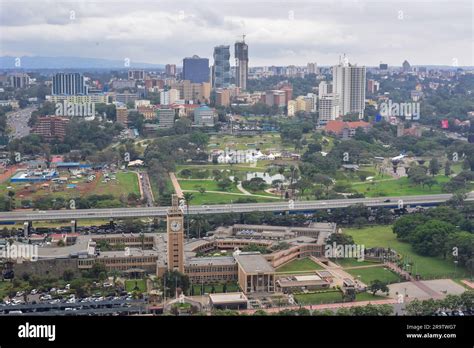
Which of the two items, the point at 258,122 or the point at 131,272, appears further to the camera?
the point at 258,122

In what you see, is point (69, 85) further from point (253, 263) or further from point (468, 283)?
point (468, 283)

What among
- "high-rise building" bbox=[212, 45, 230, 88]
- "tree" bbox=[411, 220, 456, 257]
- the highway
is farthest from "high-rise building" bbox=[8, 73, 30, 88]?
"tree" bbox=[411, 220, 456, 257]

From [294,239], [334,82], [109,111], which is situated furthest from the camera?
[334,82]

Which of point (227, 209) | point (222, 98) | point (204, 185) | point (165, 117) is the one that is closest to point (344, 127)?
point (165, 117)

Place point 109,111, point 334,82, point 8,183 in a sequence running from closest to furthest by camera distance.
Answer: point 8,183 < point 109,111 < point 334,82

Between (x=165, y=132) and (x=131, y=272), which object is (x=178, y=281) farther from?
(x=165, y=132)
